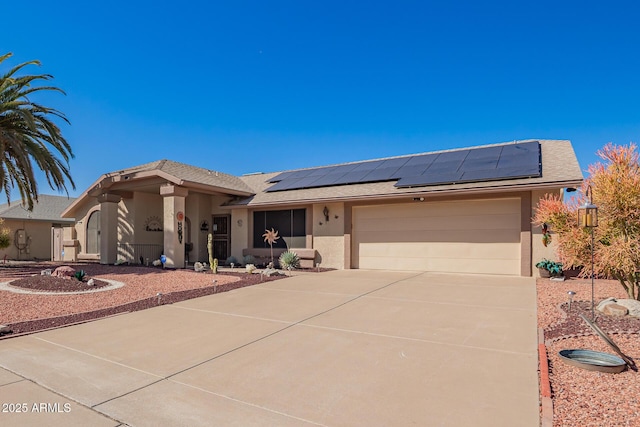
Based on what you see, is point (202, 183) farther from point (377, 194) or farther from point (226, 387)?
point (226, 387)

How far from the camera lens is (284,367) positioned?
14.4 ft

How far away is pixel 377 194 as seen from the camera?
539 inches

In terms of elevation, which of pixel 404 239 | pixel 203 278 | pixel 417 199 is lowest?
pixel 203 278

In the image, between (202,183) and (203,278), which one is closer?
(203,278)

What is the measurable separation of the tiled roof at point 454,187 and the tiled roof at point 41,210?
14923 millimetres

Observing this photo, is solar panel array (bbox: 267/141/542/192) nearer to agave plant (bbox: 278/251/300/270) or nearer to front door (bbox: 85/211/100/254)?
agave plant (bbox: 278/251/300/270)

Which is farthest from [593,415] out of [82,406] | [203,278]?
[203,278]

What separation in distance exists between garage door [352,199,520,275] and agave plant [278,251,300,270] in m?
2.37

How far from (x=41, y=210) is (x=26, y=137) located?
1509 centimetres

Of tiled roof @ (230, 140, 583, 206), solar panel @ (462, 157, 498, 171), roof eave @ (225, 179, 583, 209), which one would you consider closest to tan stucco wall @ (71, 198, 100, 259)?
tiled roof @ (230, 140, 583, 206)

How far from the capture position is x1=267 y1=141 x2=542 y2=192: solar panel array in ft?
41.3

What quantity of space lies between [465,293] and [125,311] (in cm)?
762

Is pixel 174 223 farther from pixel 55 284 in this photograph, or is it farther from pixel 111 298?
pixel 111 298

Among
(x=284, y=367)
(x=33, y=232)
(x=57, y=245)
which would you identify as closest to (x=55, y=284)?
(x=284, y=367)
